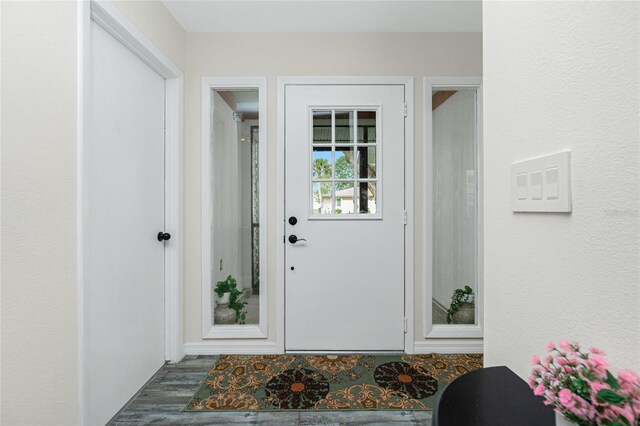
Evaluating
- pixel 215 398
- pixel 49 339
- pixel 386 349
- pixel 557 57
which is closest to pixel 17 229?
pixel 49 339

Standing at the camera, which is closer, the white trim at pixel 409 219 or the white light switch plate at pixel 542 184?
the white light switch plate at pixel 542 184

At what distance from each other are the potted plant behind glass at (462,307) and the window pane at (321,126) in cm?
158

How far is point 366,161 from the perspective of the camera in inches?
98.2

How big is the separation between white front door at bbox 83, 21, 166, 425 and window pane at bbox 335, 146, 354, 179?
1244mm

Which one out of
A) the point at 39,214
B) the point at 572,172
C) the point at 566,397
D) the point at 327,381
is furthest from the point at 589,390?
the point at 327,381

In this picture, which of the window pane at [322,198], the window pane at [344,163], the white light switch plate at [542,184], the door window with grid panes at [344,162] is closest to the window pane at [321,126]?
the door window with grid panes at [344,162]

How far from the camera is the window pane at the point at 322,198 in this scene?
98.2 inches

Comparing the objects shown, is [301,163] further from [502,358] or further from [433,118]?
[502,358]

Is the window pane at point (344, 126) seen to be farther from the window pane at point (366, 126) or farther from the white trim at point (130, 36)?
the white trim at point (130, 36)

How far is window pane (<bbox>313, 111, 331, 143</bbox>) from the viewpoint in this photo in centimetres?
249

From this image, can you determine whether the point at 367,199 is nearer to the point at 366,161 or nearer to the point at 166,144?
the point at 366,161

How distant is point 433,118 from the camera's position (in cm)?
255

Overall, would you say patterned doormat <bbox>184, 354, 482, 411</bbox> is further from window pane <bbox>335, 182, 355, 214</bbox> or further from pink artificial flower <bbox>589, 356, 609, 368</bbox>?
pink artificial flower <bbox>589, 356, 609, 368</bbox>

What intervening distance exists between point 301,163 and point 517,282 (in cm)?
185
